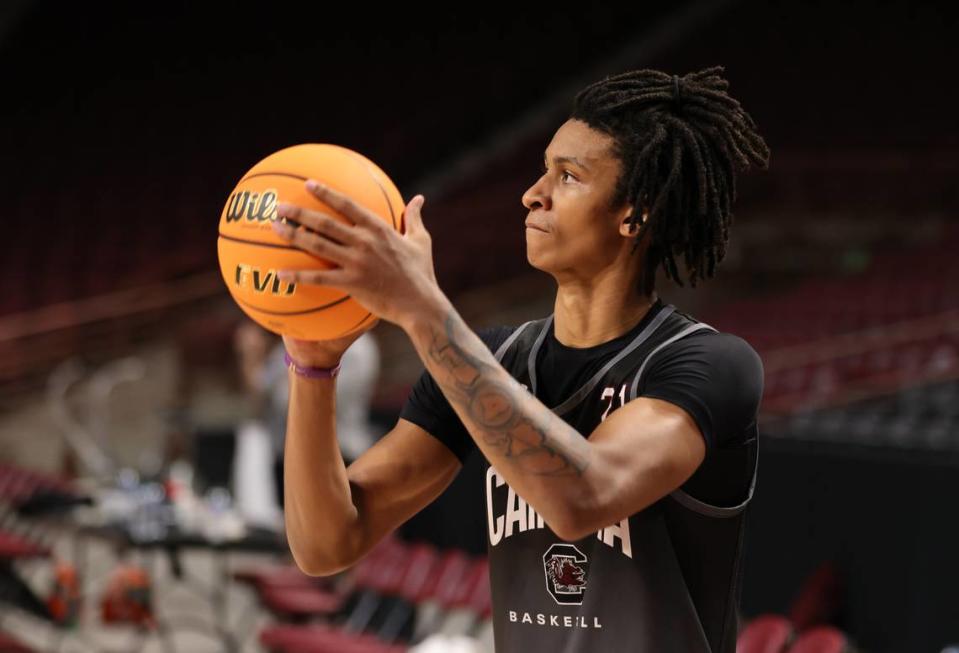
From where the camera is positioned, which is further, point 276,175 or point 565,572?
point 565,572

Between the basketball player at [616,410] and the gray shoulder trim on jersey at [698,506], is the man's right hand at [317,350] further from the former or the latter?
the gray shoulder trim on jersey at [698,506]

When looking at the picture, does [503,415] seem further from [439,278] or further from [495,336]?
[439,278]

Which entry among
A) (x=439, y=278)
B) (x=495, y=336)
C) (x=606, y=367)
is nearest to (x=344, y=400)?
(x=495, y=336)

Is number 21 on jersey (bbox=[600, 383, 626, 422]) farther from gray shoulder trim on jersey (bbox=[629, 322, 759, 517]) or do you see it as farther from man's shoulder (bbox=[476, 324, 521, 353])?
man's shoulder (bbox=[476, 324, 521, 353])

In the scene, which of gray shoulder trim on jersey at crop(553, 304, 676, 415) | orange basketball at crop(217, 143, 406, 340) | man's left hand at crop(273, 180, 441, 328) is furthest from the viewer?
gray shoulder trim on jersey at crop(553, 304, 676, 415)

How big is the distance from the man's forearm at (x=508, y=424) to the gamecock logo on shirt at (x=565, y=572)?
288 millimetres

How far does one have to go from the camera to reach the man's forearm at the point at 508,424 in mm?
1452

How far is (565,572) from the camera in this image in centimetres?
175

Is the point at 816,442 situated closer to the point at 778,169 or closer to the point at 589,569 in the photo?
the point at 589,569

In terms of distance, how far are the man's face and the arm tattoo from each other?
30 cm

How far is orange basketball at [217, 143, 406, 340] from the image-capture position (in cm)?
155

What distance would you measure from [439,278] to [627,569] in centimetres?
1079

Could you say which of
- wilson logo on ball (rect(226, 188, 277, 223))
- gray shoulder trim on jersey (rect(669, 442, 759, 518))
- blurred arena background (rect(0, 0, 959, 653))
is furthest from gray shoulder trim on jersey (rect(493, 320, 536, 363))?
blurred arena background (rect(0, 0, 959, 653))

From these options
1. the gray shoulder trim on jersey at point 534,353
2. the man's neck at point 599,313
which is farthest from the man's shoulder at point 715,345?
the gray shoulder trim on jersey at point 534,353
